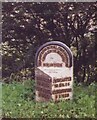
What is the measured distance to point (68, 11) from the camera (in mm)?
5410

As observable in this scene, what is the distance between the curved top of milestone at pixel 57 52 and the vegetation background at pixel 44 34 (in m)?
0.68

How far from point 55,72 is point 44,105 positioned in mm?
428

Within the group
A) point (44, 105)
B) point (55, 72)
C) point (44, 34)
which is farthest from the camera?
point (44, 34)

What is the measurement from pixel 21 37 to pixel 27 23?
234mm

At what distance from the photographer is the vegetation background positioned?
545 cm

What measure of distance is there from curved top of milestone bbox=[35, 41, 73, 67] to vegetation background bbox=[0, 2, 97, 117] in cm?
68

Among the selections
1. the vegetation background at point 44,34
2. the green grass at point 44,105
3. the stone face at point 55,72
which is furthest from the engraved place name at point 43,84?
the vegetation background at point 44,34

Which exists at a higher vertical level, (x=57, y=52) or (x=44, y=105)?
(x=57, y=52)

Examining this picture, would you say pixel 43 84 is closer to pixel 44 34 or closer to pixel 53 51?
pixel 53 51

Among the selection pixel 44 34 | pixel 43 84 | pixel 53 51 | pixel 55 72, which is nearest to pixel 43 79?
pixel 43 84

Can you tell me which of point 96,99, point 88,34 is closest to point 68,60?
point 96,99

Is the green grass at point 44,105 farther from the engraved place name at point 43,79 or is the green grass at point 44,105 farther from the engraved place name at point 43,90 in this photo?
the engraved place name at point 43,79

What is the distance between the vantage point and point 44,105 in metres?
4.53

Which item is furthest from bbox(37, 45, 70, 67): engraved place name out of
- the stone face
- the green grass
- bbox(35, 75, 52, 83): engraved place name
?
the green grass
